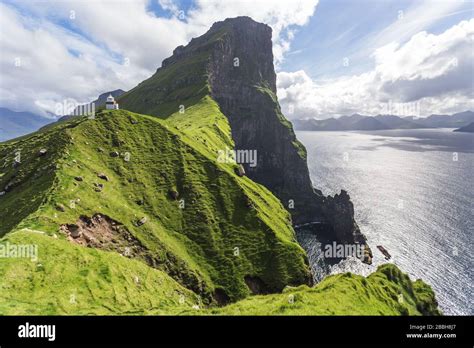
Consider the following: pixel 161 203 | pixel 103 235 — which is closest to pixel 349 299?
pixel 103 235

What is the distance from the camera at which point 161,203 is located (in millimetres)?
93125

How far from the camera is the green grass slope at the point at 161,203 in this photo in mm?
72688

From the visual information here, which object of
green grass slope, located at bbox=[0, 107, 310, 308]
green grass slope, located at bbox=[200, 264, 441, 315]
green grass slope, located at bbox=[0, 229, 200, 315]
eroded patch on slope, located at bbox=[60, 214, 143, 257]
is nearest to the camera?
green grass slope, located at bbox=[200, 264, 441, 315]

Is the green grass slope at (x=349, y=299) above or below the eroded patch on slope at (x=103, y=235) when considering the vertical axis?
below

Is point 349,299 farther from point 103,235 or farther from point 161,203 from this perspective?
point 161,203

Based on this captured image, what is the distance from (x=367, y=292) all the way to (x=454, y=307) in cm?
8829

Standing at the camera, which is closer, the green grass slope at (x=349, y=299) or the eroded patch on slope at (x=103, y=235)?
the green grass slope at (x=349, y=299)

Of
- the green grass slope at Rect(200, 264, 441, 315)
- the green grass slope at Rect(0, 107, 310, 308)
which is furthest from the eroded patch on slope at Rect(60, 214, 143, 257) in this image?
the green grass slope at Rect(200, 264, 441, 315)

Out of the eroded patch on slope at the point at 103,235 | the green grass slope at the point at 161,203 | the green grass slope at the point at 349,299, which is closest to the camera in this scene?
the green grass slope at the point at 349,299

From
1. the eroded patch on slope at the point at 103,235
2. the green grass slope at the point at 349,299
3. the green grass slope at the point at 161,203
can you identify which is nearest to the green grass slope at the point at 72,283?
the eroded patch on slope at the point at 103,235

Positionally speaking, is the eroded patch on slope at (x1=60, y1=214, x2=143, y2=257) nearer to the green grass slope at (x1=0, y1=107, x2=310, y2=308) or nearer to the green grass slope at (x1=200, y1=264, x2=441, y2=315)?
the green grass slope at (x1=0, y1=107, x2=310, y2=308)

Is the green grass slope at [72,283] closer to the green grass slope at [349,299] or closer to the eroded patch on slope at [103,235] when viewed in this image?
the eroded patch on slope at [103,235]

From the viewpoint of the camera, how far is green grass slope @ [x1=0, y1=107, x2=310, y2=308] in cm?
7269

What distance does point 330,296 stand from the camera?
4494 cm
